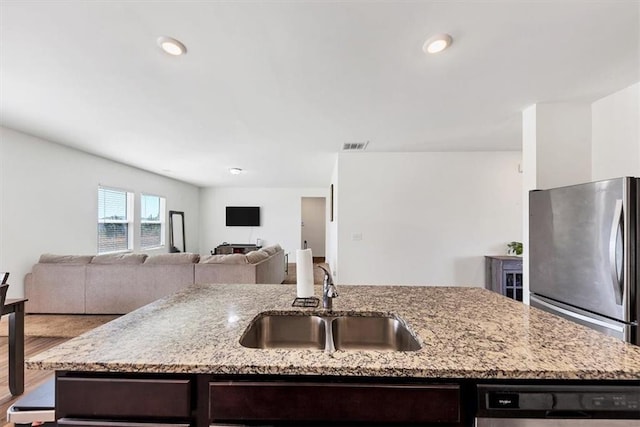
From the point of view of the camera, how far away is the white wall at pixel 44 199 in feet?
11.5

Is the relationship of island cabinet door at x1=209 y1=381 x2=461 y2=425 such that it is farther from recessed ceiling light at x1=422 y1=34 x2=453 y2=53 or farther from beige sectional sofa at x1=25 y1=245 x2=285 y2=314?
beige sectional sofa at x1=25 y1=245 x2=285 y2=314

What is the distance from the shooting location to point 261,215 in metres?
8.49

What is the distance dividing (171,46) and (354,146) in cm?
263

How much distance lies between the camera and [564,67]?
6.81 feet

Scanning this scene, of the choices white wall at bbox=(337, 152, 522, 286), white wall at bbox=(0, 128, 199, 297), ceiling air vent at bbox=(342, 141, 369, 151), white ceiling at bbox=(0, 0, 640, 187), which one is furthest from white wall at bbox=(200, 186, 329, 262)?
white ceiling at bbox=(0, 0, 640, 187)

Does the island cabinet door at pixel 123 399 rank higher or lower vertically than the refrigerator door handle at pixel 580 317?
higher

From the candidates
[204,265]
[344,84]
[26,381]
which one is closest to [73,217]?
[204,265]

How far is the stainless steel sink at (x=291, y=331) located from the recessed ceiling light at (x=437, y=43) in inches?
66.3

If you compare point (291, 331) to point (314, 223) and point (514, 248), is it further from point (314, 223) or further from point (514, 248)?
point (314, 223)

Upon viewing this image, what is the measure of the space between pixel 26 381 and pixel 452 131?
4630 mm

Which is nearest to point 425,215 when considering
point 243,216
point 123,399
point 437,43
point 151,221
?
point 437,43

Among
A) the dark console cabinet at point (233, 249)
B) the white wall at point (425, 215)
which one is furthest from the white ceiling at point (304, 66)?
the dark console cabinet at point (233, 249)

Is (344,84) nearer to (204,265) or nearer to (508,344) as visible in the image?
(508,344)

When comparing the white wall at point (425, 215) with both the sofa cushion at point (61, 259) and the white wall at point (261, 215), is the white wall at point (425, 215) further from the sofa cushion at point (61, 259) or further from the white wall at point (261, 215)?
the white wall at point (261, 215)
